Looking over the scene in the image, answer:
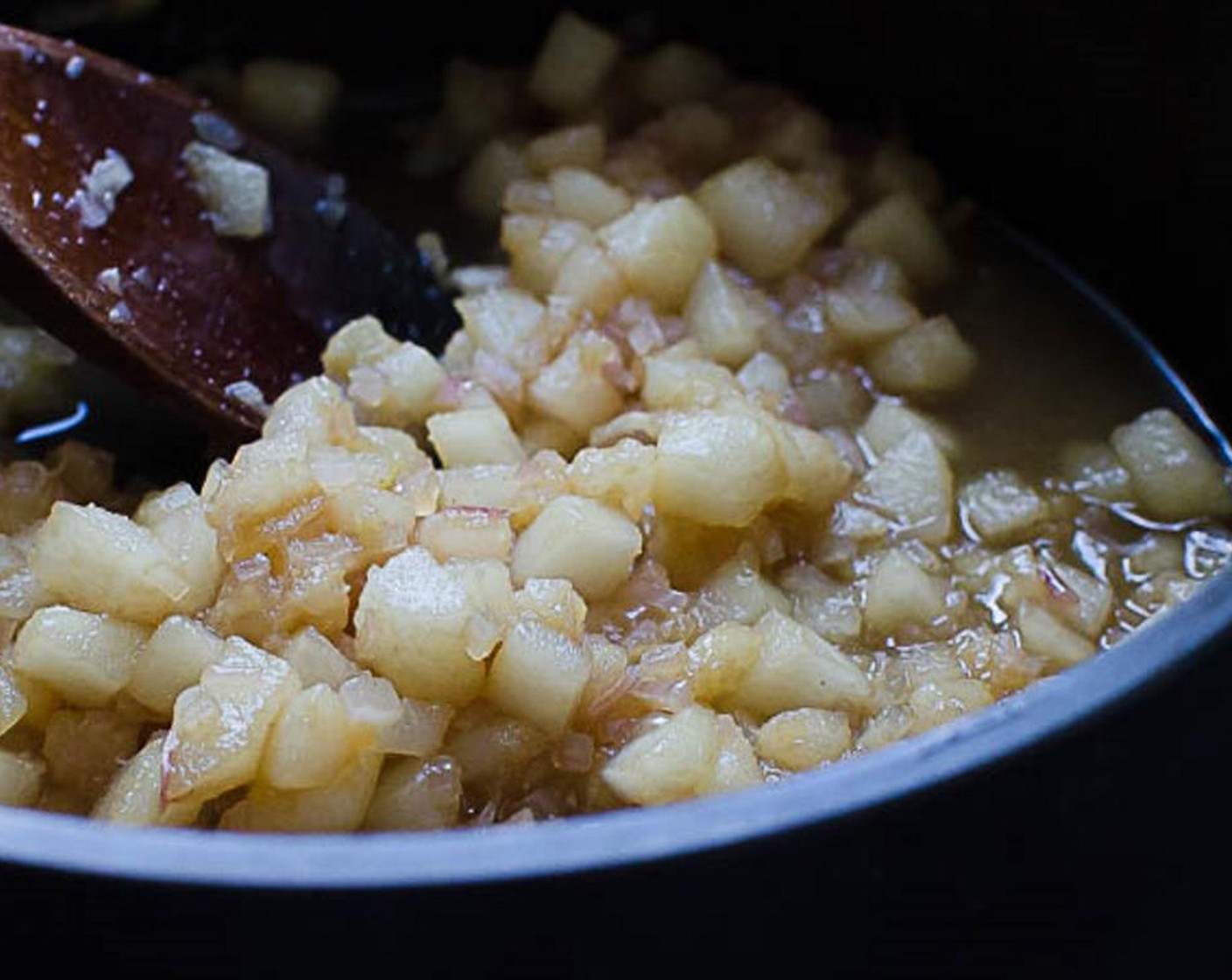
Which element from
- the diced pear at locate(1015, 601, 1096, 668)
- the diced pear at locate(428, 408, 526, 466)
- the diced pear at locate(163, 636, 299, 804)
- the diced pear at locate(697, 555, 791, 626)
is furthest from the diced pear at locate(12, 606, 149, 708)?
the diced pear at locate(1015, 601, 1096, 668)

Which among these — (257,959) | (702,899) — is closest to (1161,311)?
(702,899)

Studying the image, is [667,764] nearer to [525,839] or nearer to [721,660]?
[721,660]

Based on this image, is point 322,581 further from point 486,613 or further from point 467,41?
point 467,41

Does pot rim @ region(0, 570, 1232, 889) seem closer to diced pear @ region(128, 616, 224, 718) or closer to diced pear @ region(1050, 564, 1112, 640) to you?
diced pear @ region(128, 616, 224, 718)

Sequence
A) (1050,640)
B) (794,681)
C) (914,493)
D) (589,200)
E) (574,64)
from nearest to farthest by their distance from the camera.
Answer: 1. (794,681)
2. (1050,640)
3. (914,493)
4. (589,200)
5. (574,64)

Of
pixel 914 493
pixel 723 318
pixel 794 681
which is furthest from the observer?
pixel 723 318

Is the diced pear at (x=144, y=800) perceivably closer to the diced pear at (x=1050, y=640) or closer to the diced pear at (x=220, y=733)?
the diced pear at (x=220, y=733)

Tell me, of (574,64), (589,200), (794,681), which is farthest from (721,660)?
(574,64)
